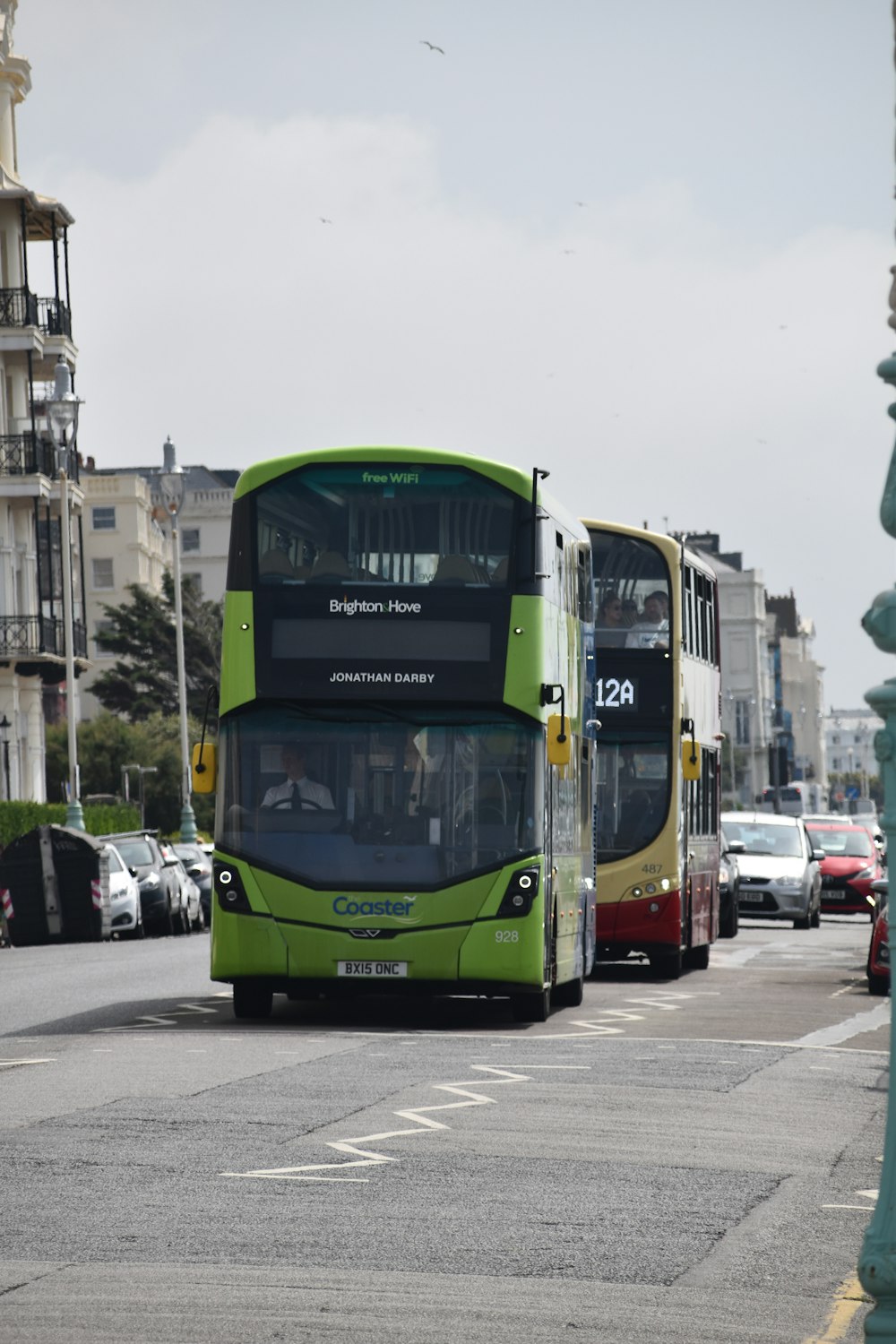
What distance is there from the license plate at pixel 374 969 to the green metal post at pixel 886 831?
1309 centimetres

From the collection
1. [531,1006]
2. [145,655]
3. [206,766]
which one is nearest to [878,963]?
[531,1006]

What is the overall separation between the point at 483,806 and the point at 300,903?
1.50 m

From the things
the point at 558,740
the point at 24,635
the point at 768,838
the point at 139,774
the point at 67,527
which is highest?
the point at 67,527

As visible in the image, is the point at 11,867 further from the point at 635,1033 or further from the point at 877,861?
the point at 635,1033

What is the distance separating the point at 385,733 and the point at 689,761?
8118 millimetres

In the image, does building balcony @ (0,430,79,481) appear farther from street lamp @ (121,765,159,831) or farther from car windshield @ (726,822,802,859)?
car windshield @ (726,822,802,859)

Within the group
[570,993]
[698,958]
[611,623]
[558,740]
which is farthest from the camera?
[698,958]

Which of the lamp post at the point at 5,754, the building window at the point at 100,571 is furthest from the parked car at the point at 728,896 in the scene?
the building window at the point at 100,571

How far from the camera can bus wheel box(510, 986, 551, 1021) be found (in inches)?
765

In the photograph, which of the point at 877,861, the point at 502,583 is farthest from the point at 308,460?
the point at 877,861

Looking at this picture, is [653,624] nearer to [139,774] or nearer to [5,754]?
[5,754]

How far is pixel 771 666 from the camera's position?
196 metres

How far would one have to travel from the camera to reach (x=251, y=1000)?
64.3ft

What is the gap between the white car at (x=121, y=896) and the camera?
4162 cm
